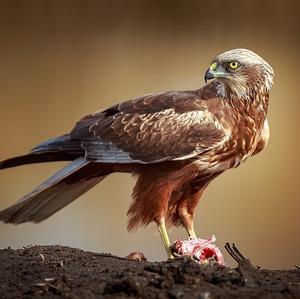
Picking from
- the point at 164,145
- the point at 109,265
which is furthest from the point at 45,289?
the point at 164,145

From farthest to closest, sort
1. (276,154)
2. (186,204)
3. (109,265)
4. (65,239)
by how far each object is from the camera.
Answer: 1. (276,154)
2. (65,239)
3. (186,204)
4. (109,265)

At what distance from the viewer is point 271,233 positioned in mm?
4508

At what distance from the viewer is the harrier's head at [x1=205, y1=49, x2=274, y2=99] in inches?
111

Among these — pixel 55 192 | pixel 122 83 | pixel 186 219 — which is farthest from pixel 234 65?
pixel 122 83

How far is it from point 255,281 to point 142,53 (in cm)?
253

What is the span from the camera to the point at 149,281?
1876 mm

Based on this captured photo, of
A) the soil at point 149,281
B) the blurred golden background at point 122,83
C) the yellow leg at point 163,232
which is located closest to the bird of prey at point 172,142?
the yellow leg at point 163,232

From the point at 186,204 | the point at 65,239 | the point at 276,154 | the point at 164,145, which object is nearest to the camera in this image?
the point at 164,145

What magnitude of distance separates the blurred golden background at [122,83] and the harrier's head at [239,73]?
1.44 m

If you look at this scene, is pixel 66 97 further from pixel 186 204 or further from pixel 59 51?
pixel 186 204

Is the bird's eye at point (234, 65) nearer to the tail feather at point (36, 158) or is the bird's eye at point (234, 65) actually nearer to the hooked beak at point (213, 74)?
the hooked beak at point (213, 74)

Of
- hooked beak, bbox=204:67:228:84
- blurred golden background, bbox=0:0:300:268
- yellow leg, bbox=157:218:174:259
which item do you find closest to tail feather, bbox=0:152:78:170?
yellow leg, bbox=157:218:174:259

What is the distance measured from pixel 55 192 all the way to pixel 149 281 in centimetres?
123

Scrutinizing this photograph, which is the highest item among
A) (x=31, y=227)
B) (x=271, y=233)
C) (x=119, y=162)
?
(x=119, y=162)
